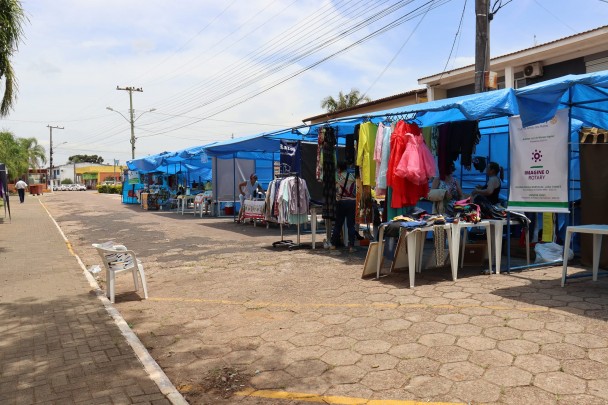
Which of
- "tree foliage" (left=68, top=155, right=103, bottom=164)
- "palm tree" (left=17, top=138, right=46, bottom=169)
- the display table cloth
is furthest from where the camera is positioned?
"tree foliage" (left=68, top=155, right=103, bottom=164)

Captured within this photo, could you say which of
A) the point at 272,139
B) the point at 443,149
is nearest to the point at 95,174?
the point at 272,139

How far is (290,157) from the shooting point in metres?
9.98

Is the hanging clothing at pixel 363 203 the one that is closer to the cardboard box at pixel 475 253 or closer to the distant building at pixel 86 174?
the cardboard box at pixel 475 253

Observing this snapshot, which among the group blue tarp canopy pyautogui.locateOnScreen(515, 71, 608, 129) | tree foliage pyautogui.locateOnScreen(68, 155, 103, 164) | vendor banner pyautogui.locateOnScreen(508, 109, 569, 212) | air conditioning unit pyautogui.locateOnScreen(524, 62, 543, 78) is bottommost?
vendor banner pyautogui.locateOnScreen(508, 109, 569, 212)

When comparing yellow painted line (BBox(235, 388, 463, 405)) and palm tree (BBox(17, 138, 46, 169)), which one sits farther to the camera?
palm tree (BBox(17, 138, 46, 169))

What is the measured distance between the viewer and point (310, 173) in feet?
34.8

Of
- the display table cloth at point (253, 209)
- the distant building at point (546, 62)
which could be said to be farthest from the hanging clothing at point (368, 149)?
the distant building at point (546, 62)

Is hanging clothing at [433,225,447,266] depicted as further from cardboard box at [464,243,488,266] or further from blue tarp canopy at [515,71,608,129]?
blue tarp canopy at [515,71,608,129]

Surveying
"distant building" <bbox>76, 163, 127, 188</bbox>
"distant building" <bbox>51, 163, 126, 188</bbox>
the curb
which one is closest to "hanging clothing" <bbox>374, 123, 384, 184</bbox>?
the curb

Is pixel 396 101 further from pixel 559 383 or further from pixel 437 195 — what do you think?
pixel 559 383

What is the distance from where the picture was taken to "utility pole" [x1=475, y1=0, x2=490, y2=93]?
29.8 feet

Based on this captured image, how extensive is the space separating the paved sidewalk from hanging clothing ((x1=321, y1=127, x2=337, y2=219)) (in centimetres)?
457

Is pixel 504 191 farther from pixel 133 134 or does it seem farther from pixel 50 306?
pixel 133 134

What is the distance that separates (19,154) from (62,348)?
2143 inches
